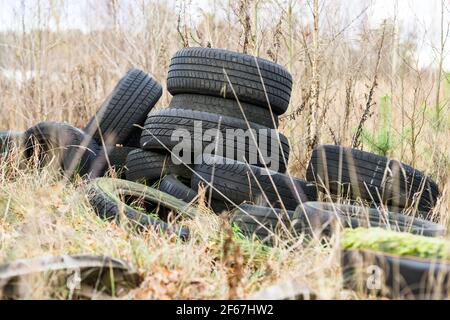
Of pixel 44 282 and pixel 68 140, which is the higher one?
pixel 68 140

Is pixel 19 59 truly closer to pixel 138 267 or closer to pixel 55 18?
pixel 55 18

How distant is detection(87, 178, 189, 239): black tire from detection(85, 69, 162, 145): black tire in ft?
3.69

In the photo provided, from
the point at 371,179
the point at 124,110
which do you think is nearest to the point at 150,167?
the point at 124,110

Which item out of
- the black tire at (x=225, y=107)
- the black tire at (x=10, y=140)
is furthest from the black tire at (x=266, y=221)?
the black tire at (x=10, y=140)

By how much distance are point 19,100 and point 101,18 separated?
2966 millimetres

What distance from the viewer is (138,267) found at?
284cm

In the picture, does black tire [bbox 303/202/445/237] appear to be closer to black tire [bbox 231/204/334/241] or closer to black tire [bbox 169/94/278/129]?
black tire [bbox 231/204/334/241]

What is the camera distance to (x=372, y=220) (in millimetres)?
3836

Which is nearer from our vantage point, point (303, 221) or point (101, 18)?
point (303, 221)

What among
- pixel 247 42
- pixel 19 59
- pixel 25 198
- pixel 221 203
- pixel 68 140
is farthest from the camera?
pixel 19 59

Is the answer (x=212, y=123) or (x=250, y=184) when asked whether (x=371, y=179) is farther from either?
(x=212, y=123)

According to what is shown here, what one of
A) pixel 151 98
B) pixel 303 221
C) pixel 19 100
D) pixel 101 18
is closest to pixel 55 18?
pixel 19 100

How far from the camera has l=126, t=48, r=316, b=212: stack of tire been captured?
488 centimetres

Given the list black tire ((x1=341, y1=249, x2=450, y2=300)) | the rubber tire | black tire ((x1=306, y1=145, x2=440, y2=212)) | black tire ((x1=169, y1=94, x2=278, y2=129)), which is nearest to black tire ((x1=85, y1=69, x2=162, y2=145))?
black tire ((x1=169, y1=94, x2=278, y2=129))
